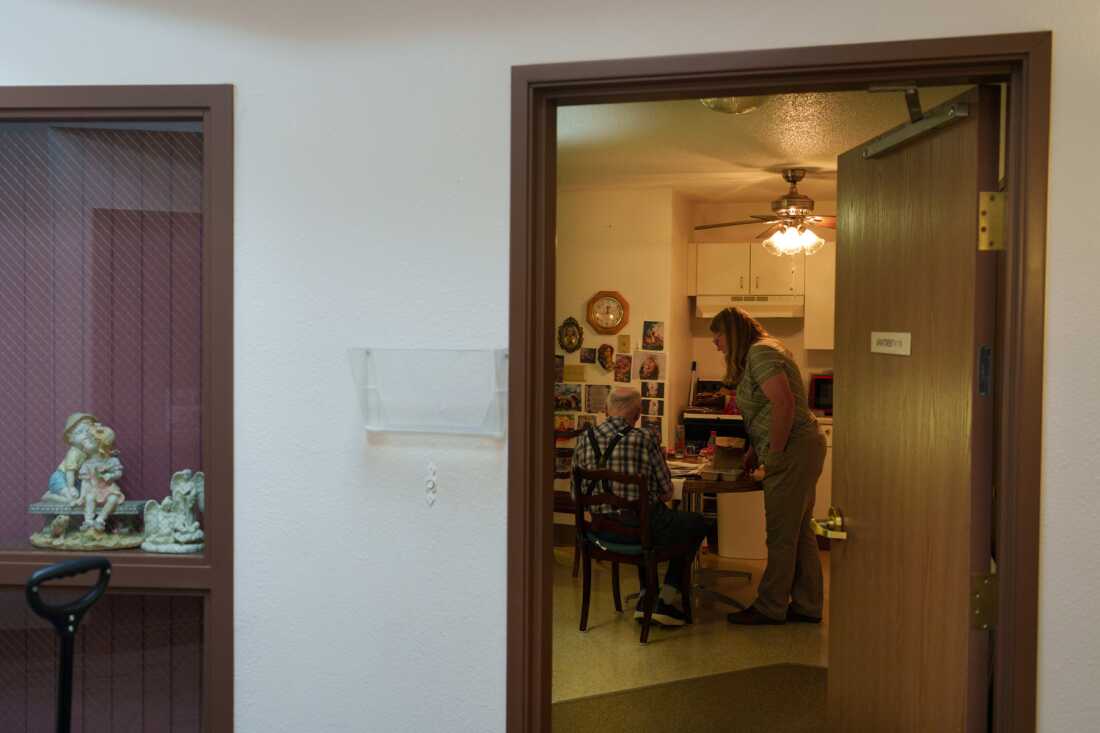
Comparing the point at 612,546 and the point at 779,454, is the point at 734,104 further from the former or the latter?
the point at 612,546

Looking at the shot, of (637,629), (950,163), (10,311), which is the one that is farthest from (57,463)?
(637,629)

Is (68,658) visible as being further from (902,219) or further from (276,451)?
(902,219)

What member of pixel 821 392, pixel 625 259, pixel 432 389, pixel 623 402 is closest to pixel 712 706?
pixel 623 402

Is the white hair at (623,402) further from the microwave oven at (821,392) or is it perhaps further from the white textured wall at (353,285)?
the microwave oven at (821,392)

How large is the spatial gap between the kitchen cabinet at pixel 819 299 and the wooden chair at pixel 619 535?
272cm

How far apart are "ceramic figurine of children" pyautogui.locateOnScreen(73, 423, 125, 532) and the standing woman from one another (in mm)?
2895

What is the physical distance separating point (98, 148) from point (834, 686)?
8.18 ft

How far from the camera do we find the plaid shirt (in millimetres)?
4176

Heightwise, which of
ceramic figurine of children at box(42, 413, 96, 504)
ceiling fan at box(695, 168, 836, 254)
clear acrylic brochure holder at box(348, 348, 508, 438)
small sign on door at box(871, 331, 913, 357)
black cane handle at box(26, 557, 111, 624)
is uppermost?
ceiling fan at box(695, 168, 836, 254)

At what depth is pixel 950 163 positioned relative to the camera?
6.25 feet

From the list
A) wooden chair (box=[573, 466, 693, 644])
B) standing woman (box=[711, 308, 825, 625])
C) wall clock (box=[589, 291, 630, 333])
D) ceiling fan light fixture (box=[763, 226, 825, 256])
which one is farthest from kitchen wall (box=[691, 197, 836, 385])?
wooden chair (box=[573, 466, 693, 644])

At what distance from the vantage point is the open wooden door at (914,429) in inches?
71.5

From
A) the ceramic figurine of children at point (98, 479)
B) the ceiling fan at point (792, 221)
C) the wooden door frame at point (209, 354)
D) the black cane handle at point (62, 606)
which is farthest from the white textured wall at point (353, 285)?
the ceiling fan at point (792, 221)

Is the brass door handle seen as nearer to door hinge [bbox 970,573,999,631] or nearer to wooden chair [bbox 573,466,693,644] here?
door hinge [bbox 970,573,999,631]
